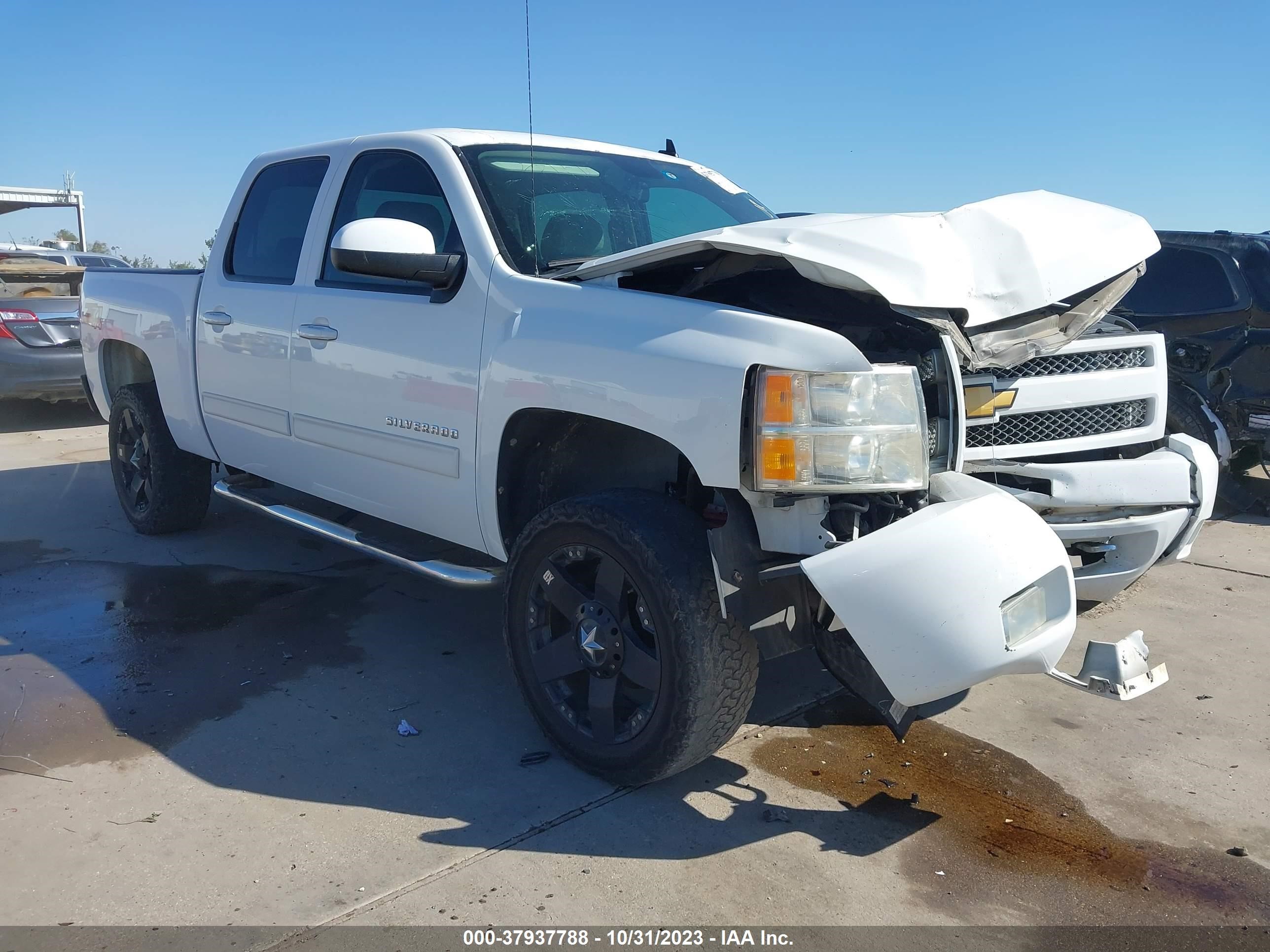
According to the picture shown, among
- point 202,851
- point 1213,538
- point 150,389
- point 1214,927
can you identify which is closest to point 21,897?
point 202,851

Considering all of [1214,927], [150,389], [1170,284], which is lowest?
[1214,927]

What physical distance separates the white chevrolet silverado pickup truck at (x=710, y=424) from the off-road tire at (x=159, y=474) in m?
1.54

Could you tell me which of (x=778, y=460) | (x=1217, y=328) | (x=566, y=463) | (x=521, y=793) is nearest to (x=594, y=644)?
(x=521, y=793)

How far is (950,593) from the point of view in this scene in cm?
240

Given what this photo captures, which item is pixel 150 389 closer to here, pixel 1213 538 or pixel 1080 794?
pixel 1080 794

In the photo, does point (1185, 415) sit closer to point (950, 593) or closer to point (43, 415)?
point (950, 593)

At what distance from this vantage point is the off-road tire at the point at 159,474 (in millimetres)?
5637

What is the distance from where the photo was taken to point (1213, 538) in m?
6.34

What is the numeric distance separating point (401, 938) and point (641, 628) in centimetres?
106

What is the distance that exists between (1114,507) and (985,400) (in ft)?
1.78

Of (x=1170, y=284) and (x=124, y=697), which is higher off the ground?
(x=1170, y=284)

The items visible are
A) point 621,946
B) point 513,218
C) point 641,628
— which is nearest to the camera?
point 621,946

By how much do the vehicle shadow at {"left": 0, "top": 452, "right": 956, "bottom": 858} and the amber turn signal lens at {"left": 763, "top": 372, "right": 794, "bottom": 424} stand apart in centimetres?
119

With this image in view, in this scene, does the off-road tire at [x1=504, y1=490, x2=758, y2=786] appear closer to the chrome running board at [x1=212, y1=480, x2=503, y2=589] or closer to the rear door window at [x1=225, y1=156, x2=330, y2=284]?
the chrome running board at [x1=212, y1=480, x2=503, y2=589]
